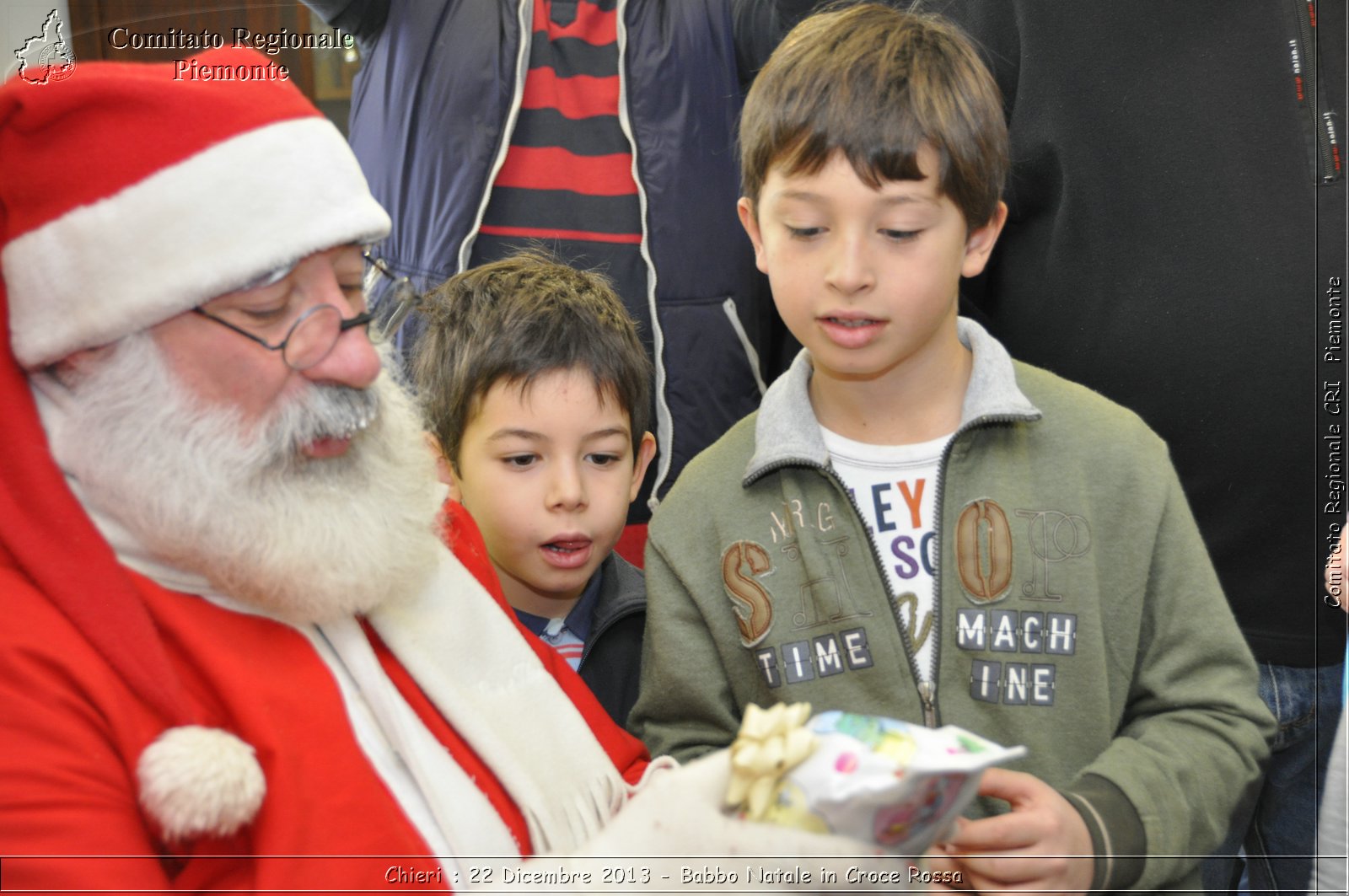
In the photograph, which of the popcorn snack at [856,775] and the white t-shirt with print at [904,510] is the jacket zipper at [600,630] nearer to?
the white t-shirt with print at [904,510]

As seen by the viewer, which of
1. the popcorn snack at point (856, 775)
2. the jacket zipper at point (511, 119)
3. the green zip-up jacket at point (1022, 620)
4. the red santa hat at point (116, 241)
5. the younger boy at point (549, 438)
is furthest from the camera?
the jacket zipper at point (511, 119)

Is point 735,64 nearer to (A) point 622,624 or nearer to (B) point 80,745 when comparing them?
(A) point 622,624

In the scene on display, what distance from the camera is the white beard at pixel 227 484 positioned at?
117cm

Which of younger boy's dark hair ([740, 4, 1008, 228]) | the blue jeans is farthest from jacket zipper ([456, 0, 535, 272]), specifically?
the blue jeans

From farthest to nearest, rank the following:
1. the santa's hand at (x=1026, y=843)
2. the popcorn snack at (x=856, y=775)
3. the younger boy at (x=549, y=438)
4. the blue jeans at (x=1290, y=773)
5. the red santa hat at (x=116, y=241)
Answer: the younger boy at (x=549, y=438) < the blue jeans at (x=1290, y=773) < the santa's hand at (x=1026, y=843) < the red santa hat at (x=116, y=241) < the popcorn snack at (x=856, y=775)

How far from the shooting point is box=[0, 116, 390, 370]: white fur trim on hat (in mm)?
1125

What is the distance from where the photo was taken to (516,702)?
1.33 m

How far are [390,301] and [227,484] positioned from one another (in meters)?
0.68

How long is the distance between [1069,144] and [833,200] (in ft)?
1.94

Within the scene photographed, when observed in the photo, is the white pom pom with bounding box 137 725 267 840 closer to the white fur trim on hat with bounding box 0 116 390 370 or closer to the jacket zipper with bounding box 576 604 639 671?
the white fur trim on hat with bounding box 0 116 390 370

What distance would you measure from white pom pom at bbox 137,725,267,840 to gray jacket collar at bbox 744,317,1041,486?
72cm

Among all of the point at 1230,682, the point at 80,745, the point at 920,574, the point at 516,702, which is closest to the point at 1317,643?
the point at 1230,682

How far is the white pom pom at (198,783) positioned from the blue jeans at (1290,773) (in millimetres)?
1305

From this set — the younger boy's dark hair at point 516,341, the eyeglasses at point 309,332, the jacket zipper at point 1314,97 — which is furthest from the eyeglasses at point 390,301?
the jacket zipper at point 1314,97
